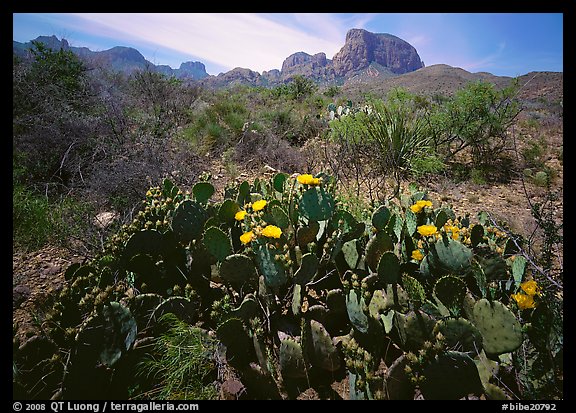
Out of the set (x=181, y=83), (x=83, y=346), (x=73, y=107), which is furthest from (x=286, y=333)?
(x=181, y=83)

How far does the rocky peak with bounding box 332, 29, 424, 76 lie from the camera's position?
106 meters

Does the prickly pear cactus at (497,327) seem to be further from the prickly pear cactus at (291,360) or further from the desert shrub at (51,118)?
the desert shrub at (51,118)

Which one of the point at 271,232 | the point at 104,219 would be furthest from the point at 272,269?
the point at 104,219

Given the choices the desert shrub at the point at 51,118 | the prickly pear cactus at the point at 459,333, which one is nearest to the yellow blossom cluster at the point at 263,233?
the prickly pear cactus at the point at 459,333

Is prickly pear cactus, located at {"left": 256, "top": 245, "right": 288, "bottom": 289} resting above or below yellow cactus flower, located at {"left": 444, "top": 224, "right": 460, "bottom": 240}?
below

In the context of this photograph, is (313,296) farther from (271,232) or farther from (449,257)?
(449,257)

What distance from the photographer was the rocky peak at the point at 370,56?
349 ft

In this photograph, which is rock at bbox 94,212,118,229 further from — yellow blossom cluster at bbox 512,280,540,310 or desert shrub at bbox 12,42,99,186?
yellow blossom cluster at bbox 512,280,540,310

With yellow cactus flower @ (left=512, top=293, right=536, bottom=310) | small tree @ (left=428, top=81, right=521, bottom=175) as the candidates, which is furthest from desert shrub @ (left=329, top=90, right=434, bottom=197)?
yellow cactus flower @ (left=512, top=293, right=536, bottom=310)

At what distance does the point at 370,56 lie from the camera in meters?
108

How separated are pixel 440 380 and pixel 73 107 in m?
7.49

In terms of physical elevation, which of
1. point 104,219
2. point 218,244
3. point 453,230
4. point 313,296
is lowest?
point 104,219

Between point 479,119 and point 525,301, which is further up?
point 479,119
